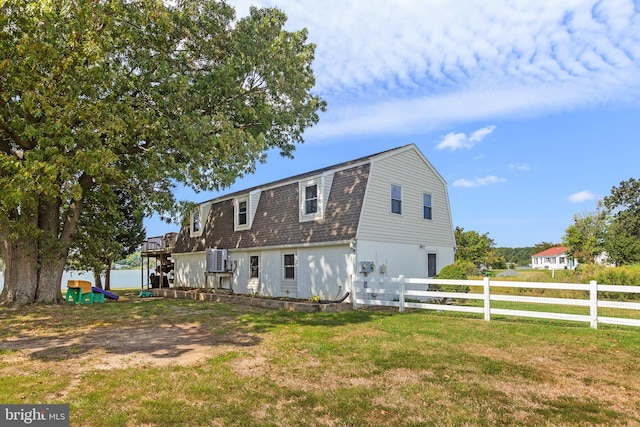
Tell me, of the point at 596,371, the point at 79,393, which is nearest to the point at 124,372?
the point at 79,393

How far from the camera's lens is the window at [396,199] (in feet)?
54.1

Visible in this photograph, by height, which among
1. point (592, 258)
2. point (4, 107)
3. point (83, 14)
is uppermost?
point (83, 14)

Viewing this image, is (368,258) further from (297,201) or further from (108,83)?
(108,83)

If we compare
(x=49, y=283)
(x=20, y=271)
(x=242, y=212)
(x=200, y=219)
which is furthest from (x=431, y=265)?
(x=20, y=271)

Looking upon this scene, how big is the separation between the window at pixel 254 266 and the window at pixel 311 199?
12.9ft

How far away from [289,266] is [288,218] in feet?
6.96

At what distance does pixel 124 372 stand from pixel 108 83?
9341 mm

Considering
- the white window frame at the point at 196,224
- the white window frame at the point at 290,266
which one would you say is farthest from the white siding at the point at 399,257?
the white window frame at the point at 196,224

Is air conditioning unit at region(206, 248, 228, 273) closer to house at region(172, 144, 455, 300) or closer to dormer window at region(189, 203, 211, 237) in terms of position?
house at region(172, 144, 455, 300)

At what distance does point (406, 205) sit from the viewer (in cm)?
1712

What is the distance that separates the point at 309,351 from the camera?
748 cm

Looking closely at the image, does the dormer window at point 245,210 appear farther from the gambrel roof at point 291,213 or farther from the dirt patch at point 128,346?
the dirt patch at point 128,346

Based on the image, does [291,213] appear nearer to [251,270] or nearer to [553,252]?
[251,270]

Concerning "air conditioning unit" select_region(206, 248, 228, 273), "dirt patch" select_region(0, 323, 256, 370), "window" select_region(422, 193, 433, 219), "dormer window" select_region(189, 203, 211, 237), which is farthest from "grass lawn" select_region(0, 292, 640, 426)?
"dormer window" select_region(189, 203, 211, 237)
